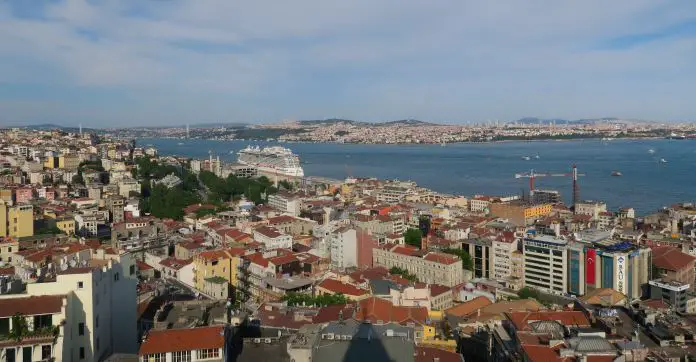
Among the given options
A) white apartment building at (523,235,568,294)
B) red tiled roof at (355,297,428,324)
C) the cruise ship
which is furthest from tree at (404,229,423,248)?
the cruise ship

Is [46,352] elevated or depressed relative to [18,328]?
depressed

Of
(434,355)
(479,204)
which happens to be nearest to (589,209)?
(479,204)

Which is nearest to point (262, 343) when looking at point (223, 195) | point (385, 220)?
point (385, 220)

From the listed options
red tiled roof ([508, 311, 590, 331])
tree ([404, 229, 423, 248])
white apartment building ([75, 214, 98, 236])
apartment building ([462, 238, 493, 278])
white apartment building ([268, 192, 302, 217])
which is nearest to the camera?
red tiled roof ([508, 311, 590, 331])

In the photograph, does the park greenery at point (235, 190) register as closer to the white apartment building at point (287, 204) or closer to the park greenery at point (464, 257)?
the white apartment building at point (287, 204)

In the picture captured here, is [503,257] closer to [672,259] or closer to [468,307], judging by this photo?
[672,259]

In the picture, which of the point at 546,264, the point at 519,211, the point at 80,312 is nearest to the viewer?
the point at 80,312

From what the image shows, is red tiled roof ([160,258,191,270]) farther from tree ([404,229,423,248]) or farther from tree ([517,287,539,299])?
tree ([404,229,423,248])
